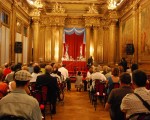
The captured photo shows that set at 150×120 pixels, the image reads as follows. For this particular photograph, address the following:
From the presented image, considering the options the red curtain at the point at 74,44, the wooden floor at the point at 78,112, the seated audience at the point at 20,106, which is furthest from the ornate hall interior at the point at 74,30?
the seated audience at the point at 20,106

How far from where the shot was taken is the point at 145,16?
532 inches

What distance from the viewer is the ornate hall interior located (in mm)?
15133

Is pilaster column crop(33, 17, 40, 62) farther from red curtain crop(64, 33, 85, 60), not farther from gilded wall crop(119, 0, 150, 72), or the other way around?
gilded wall crop(119, 0, 150, 72)

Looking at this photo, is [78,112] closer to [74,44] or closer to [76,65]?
[76,65]

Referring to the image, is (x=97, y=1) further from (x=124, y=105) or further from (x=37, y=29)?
(x=124, y=105)

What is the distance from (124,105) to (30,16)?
17982 mm

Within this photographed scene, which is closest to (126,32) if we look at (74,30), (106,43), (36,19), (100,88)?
(106,43)

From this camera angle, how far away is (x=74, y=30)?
23.6m

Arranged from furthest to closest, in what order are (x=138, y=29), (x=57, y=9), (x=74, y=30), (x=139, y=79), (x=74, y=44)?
1. (x=74, y=44)
2. (x=74, y=30)
3. (x=57, y=9)
4. (x=138, y=29)
5. (x=139, y=79)

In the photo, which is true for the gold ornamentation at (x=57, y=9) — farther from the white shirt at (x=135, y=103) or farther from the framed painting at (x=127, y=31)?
the white shirt at (x=135, y=103)

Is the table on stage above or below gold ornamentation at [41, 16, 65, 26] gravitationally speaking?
below

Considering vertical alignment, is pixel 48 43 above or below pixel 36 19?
below

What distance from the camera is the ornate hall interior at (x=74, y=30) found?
15.1 meters

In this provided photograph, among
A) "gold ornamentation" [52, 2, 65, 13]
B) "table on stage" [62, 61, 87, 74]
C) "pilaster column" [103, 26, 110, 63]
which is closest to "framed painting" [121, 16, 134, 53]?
"pilaster column" [103, 26, 110, 63]
